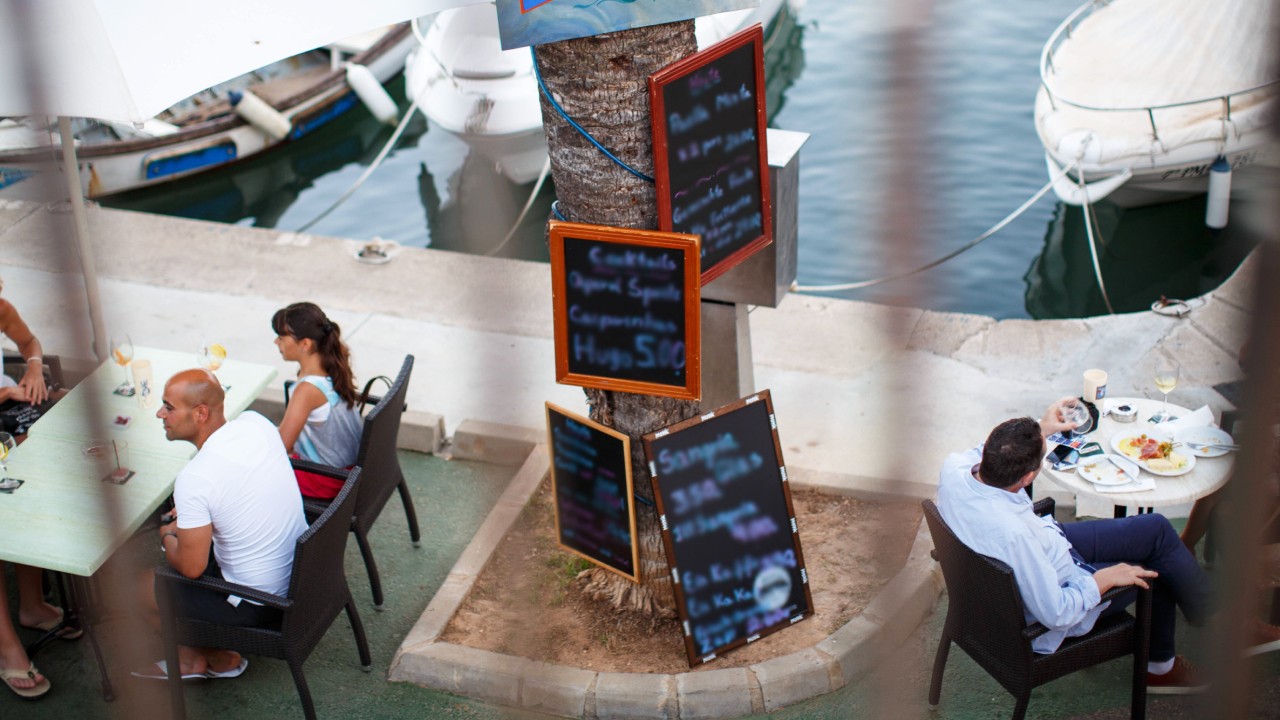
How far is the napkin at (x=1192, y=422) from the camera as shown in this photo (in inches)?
175

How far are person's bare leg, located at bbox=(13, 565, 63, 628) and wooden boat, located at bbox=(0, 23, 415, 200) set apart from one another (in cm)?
507

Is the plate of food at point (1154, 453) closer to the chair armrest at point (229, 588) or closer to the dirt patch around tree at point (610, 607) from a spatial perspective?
the dirt patch around tree at point (610, 607)

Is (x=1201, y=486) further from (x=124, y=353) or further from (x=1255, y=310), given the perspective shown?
(x=124, y=353)

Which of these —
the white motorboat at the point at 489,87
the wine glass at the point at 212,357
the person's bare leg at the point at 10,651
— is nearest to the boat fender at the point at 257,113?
the white motorboat at the point at 489,87

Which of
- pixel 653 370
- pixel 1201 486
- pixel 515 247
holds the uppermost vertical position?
pixel 653 370

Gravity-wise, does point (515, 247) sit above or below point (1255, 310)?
below

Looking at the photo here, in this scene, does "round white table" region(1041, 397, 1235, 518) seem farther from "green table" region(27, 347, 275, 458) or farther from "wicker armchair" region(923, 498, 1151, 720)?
"green table" region(27, 347, 275, 458)

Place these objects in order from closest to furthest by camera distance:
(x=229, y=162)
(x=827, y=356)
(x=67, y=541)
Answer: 1. (x=67, y=541)
2. (x=827, y=356)
3. (x=229, y=162)

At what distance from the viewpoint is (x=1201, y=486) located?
418cm

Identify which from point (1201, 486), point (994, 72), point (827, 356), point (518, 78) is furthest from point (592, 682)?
point (994, 72)

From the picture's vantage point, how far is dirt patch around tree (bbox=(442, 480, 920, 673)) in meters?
4.36

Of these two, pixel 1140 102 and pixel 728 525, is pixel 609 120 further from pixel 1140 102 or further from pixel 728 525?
pixel 1140 102

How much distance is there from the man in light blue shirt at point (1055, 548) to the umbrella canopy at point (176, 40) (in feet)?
6.55

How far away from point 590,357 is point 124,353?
6.45ft
